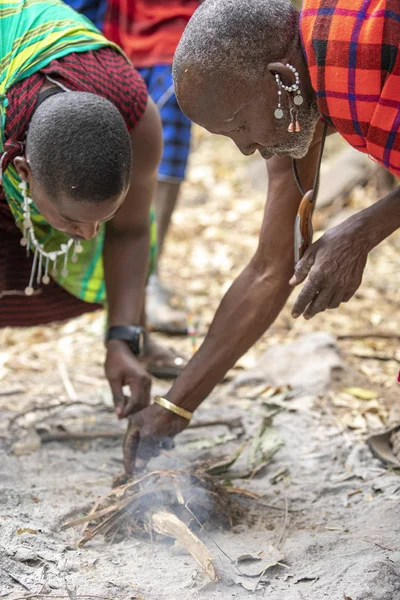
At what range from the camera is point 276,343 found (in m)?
4.09

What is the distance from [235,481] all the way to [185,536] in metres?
0.51

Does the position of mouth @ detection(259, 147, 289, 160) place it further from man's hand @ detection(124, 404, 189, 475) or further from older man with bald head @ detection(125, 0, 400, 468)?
man's hand @ detection(124, 404, 189, 475)

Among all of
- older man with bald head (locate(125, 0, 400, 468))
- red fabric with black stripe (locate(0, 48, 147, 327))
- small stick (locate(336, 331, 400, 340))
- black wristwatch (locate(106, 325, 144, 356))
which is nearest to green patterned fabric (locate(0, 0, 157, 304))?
red fabric with black stripe (locate(0, 48, 147, 327))

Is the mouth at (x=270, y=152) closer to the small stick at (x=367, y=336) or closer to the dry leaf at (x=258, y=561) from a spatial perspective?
the dry leaf at (x=258, y=561)

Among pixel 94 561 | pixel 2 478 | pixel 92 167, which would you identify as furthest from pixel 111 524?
pixel 92 167

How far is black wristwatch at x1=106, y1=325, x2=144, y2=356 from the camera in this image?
2840 mm

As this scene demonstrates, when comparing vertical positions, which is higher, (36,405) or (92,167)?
(92,167)

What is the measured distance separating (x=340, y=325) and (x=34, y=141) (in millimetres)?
2456

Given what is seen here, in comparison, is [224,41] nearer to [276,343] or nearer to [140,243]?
[140,243]

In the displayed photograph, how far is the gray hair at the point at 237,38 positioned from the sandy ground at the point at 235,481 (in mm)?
1309

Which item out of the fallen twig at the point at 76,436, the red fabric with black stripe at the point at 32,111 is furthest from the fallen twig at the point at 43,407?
the red fabric with black stripe at the point at 32,111

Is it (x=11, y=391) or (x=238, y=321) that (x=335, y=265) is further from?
(x=11, y=391)

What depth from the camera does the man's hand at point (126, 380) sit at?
8.86ft

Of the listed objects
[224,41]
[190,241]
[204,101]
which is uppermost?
[224,41]
